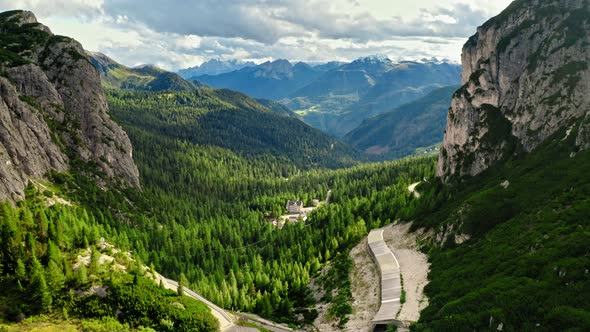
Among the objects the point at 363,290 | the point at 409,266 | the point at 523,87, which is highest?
the point at 523,87

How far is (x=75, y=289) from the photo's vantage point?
277ft

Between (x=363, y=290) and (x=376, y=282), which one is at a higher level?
(x=376, y=282)

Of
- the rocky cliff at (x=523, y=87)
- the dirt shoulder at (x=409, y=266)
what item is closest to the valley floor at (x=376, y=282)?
the dirt shoulder at (x=409, y=266)

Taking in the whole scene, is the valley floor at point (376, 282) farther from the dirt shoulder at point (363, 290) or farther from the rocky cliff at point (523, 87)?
the rocky cliff at point (523, 87)

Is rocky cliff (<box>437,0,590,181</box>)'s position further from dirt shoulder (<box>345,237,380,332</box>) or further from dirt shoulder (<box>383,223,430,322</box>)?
dirt shoulder (<box>345,237,380,332</box>)

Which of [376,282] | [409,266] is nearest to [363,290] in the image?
[376,282]

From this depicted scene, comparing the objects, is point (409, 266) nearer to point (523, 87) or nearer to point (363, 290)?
point (363, 290)

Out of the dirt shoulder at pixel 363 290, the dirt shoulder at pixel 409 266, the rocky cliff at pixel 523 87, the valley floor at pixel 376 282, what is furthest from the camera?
the rocky cliff at pixel 523 87

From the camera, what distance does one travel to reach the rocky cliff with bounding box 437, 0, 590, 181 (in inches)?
5699

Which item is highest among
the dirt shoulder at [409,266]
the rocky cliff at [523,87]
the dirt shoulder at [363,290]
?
the rocky cliff at [523,87]

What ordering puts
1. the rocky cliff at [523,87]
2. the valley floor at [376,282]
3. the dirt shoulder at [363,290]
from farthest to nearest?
the rocky cliff at [523,87] → the dirt shoulder at [363,290] → the valley floor at [376,282]

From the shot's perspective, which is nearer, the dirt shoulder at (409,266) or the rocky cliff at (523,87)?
the dirt shoulder at (409,266)

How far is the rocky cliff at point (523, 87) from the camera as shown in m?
145

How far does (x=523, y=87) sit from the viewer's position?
162875 mm
